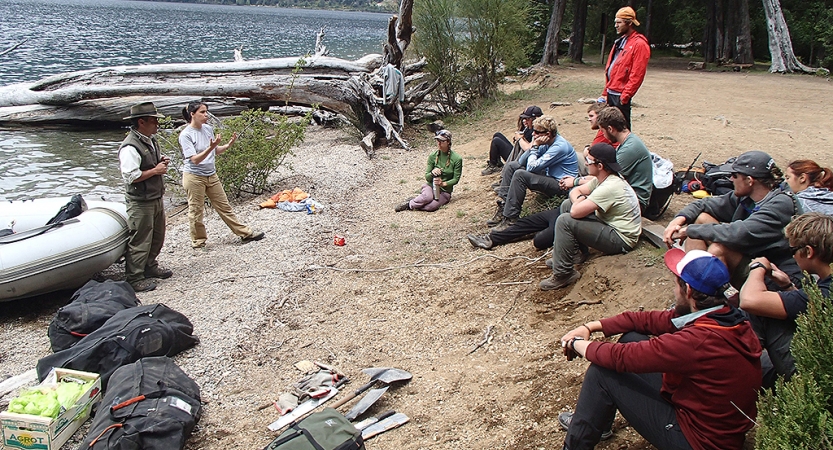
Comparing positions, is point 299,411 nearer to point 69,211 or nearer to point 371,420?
point 371,420

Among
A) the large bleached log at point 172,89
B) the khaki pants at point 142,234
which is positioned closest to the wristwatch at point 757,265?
the khaki pants at point 142,234

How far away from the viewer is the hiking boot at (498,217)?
7938 millimetres

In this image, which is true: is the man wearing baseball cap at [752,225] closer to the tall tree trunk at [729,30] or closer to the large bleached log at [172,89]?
the large bleached log at [172,89]

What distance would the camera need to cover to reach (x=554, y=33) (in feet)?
74.1

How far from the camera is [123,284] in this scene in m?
6.25

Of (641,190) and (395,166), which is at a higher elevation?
(641,190)

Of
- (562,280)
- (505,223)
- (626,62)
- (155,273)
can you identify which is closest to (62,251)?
(155,273)

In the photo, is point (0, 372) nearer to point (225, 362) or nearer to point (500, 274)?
point (225, 362)

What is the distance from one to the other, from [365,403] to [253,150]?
6.90m

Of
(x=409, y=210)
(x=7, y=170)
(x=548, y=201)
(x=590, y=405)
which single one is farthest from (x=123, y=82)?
(x=590, y=405)

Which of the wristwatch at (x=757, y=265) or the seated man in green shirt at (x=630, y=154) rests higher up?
the seated man in green shirt at (x=630, y=154)

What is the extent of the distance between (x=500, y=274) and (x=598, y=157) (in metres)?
1.67

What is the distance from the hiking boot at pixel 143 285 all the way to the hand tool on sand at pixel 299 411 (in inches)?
131

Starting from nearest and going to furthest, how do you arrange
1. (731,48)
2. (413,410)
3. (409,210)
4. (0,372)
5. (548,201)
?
(413,410) < (0,372) < (548,201) < (409,210) < (731,48)
